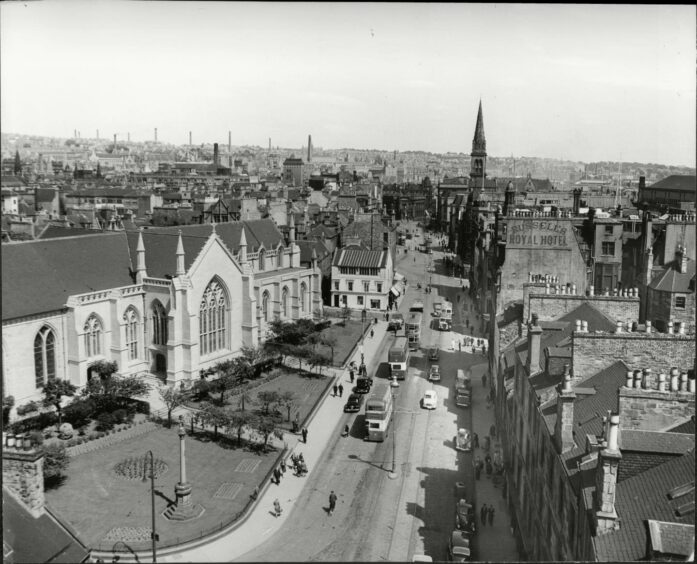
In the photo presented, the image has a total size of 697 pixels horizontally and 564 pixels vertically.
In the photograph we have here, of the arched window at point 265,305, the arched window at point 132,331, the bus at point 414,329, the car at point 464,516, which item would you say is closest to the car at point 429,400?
the car at point 464,516

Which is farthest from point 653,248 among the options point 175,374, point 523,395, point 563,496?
point 175,374

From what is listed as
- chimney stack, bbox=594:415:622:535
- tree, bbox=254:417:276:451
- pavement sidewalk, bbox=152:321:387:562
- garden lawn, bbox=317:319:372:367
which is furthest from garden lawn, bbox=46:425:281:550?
garden lawn, bbox=317:319:372:367

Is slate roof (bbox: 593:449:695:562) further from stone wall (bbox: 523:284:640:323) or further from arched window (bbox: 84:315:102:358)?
arched window (bbox: 84:315:102:358)

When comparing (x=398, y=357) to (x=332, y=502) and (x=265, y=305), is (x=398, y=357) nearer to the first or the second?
(x=332, y=502)

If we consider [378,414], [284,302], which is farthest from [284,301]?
[378,414]

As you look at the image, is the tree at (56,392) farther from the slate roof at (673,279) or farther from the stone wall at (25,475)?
the slate roof at (673,279)

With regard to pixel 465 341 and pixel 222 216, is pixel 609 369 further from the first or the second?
pixel 222 216
